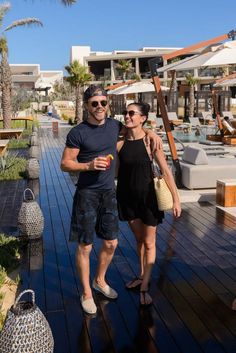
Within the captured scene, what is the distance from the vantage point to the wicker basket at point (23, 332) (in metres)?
2.52

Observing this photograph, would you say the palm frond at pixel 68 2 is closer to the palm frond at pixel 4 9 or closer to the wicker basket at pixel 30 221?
the palm frond at pixel 4 9

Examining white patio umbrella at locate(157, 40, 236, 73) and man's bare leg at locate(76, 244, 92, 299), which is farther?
white patio umbrella at locate(157, 40, 236, 73)

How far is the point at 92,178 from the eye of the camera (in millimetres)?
3312

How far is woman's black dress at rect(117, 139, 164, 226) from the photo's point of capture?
136 inches

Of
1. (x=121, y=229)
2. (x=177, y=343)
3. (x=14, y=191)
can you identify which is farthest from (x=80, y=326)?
(x=14, y=191)

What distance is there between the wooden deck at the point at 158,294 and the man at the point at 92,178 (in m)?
0.26

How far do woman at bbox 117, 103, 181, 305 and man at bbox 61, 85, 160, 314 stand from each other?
0.14 metres

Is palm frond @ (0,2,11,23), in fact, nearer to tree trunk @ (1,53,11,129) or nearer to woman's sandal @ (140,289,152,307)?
tree trunk @ (1,53,11,129)

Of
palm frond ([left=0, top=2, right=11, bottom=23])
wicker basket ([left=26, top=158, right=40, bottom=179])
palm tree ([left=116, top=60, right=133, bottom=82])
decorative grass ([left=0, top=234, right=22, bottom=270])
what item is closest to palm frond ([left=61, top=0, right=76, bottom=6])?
palm frond ([left=0, top=2, right=11, bottom=23])

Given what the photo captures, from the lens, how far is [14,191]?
28.7 ft

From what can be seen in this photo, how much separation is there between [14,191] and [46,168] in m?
3.14

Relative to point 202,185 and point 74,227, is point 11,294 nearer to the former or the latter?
point 74,227

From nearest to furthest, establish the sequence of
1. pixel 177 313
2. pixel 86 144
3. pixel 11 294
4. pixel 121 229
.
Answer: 1. pixel 86 144
2. pixel 177 313
3. pixel 11 294
4. pixel 121 229

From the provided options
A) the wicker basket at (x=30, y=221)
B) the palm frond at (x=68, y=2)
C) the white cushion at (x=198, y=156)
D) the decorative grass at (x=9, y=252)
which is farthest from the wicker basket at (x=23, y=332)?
the palm frond at (x=68, y=2)
